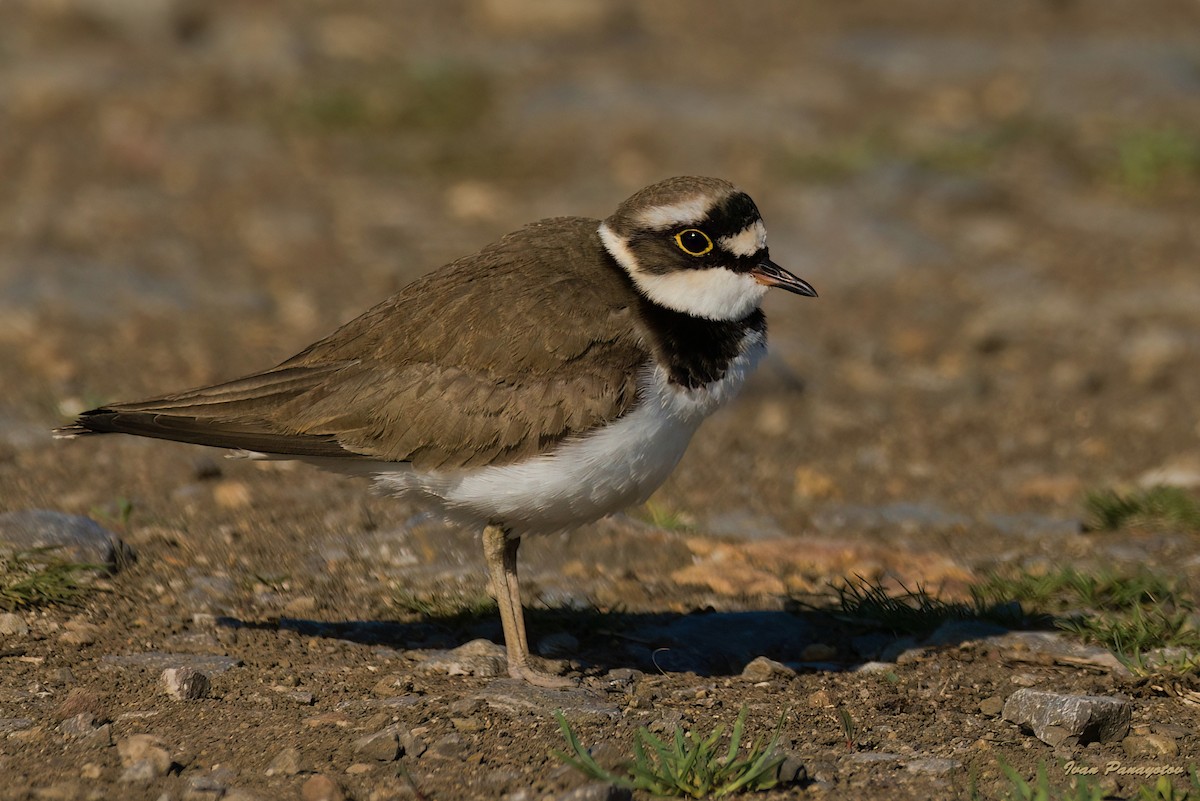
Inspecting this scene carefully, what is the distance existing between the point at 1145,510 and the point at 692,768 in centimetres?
382

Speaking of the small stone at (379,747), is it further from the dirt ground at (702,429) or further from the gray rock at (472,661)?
the gray rock at (472,661)

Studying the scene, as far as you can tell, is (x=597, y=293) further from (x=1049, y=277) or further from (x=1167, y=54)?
(x=1167, y=54)

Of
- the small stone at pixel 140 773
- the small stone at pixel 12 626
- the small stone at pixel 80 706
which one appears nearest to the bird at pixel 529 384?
the small stone at pixel 12 626

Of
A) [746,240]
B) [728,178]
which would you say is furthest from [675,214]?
[728,178]

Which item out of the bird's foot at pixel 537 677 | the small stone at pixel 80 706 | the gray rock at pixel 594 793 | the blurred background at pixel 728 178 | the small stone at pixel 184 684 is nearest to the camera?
the gray rock at pixel 594 793

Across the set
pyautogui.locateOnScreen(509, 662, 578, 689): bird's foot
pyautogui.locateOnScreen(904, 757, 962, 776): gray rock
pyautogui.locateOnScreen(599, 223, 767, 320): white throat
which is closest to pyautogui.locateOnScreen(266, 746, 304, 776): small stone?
pyautogui.locateOnScreen(509, 662, 578, 689): bird's foot

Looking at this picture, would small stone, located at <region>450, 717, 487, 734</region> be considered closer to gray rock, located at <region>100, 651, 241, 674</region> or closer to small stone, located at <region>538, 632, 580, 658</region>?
small stone, located at <region>538, 632, 580, 658</region>

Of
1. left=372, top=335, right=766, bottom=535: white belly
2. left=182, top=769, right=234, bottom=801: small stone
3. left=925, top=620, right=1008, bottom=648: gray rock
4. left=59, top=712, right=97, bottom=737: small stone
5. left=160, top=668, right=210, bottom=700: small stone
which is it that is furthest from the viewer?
left=925, top=620, right=1008, bottom=648: gray rock

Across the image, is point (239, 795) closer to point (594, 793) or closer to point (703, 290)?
point (594, 793)

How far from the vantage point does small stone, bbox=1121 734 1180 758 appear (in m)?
4.88

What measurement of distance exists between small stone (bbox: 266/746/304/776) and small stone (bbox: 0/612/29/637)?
1.53 meters

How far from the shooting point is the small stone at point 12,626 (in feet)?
18.4

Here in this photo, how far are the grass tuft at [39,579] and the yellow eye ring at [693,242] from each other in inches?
106

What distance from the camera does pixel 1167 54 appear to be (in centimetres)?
1503
